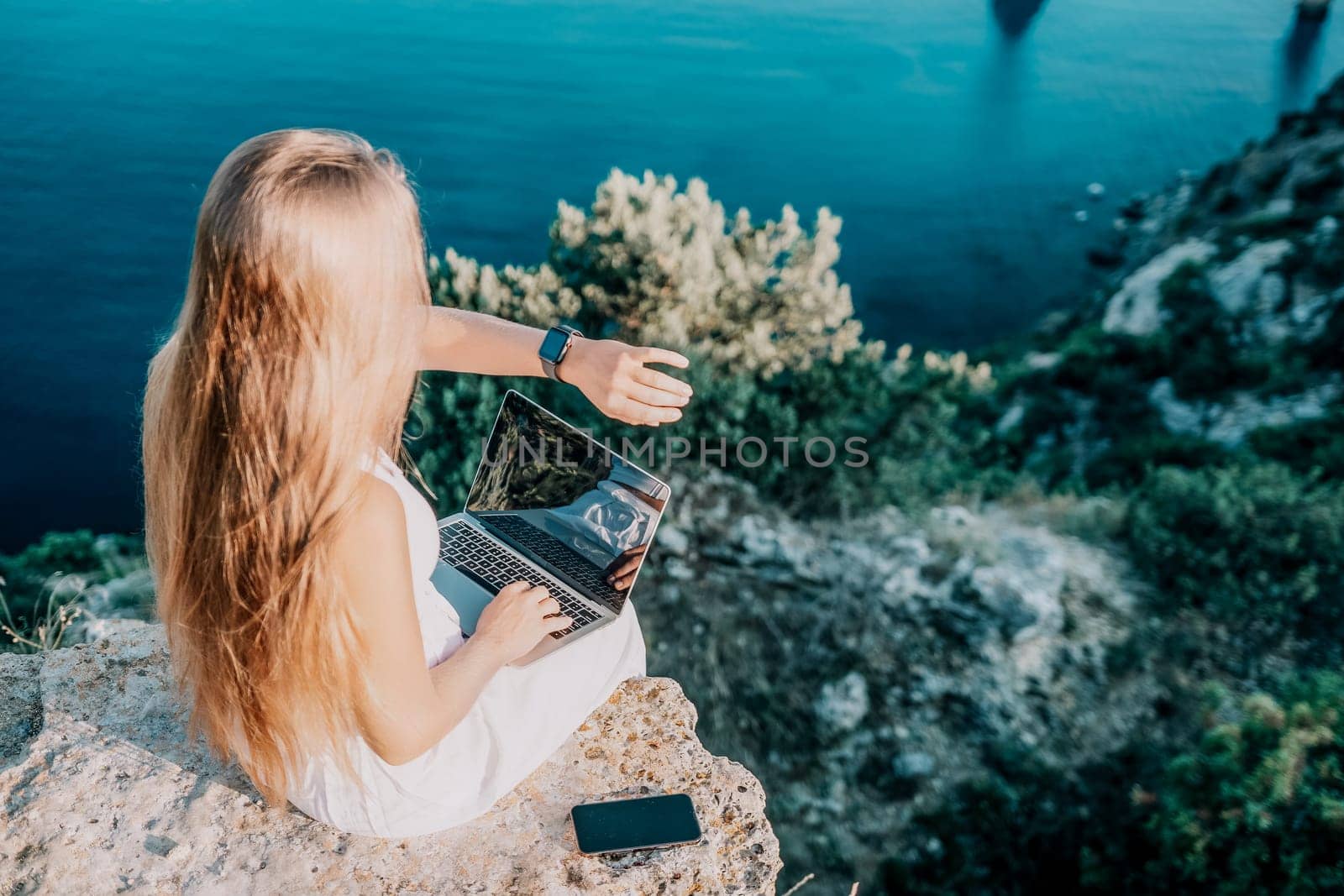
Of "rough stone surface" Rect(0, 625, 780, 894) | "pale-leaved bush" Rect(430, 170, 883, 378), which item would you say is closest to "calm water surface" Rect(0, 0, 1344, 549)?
"pale-leaved bush" Rect(430, 170, 883, 378)

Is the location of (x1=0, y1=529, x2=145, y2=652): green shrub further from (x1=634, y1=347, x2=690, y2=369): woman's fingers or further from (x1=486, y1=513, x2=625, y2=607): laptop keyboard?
(x1=634, y1=347, x2=690, y2=369): woman's fingers

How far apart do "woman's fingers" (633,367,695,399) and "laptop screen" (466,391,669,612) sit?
8.4 inches

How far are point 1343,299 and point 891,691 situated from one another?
682 centimetres

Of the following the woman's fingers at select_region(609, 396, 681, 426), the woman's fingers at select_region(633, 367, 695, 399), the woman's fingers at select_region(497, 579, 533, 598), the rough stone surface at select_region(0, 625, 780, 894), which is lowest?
the rough stone surface at select_region(0, 625, 780, 894)

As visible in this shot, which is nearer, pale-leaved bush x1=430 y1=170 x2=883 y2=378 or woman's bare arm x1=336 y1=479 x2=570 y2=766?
woman's bare arm x1=336 y1=479 x2=570 y2=766

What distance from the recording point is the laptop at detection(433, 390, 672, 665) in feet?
7.16

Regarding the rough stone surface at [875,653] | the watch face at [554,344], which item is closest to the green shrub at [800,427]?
the rough stone surface at [875,653]

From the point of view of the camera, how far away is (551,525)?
2.34m

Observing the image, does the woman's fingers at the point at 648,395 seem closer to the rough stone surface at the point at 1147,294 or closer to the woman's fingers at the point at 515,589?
the woman's fingers at the point at 515,589

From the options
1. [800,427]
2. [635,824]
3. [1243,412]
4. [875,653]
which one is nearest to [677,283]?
[800,427]

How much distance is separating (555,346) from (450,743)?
955 mm

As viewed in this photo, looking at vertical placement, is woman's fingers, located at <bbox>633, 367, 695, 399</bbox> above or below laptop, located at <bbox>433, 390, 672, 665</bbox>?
above

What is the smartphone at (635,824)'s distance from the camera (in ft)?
6.25

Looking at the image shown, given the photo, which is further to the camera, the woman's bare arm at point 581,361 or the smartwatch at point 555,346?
the smartwatch at point 555,346
